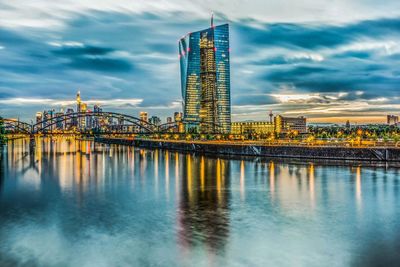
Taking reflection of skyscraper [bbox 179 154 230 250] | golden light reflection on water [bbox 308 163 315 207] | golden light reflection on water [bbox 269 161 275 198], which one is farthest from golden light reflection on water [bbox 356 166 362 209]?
reflection of skyscraper [bbox 179 154 230 250]

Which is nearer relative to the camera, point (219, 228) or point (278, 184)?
point (219, 228)

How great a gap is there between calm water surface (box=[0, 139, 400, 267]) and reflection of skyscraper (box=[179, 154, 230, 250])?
0.06m

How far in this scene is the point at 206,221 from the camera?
883 inches

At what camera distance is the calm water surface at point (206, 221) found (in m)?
16.4

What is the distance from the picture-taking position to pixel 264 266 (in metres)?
15.3

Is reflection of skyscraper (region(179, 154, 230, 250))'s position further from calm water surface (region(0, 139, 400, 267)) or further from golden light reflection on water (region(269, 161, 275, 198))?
golden light reflection on water (region(269, 161, 275, 198))

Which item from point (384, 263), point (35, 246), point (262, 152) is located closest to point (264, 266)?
point (384, 263)

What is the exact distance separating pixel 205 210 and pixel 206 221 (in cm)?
289

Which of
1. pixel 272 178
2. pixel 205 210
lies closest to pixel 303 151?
pixel 272 178

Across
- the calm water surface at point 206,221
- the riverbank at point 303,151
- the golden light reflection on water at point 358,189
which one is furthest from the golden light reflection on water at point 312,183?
the riverbank at point 303,151

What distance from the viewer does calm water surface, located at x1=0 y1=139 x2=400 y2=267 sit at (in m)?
16.4

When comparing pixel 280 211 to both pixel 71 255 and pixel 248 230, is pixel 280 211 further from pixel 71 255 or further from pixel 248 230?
pixel 71 255

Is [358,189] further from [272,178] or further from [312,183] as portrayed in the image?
[272,178]

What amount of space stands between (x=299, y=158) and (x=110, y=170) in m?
24.5
